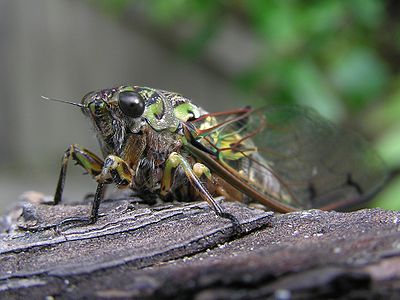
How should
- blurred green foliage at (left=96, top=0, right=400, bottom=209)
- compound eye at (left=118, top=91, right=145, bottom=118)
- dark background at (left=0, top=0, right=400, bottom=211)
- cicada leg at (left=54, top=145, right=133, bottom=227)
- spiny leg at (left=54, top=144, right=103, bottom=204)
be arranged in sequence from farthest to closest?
dark background at (left=0, top=0, right=400, bottom=211), blurred green foliage at (left=96, top=0, right=400, bottom=209), spiny leg at (left=54, top=144, right=103, bottom=204), compound eye at (left=118, top=91, right=145, bottom=118), cicada leg at (left=54, top=145, right=133, bottom=227)

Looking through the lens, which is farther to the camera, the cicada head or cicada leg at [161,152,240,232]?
the cicada head

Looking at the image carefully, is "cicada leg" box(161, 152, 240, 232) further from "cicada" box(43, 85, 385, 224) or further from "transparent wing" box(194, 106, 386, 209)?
"transparent wing" box(194, 106, 386, 209)

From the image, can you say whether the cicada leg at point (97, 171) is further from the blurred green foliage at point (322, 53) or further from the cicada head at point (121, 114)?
the blurred green foliage at point (322, 53)

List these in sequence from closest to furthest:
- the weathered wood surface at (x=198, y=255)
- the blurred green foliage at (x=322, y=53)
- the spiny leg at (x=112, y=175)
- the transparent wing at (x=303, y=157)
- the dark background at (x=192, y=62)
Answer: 1. the weathered wood surface at (x=198, y=255)
2. the spiny leg at (x=112, y=175)
3. the transparent wing at (x=303, y=157)
4. the blurred green foliage at (x=322, y=53)
5. the dark background at (x=192, y=62)

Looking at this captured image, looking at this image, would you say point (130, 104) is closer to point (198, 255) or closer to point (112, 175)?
→ point (112, 175)

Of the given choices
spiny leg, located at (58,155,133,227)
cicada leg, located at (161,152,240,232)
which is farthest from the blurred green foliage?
spiny leg, located at (58,155,133,227)

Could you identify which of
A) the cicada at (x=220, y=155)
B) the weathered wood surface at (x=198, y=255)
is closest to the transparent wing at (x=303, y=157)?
the cicada at (x=220, y=155)

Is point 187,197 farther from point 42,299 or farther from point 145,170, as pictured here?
point 42,299

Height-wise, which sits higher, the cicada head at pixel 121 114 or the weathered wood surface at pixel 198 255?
the cicada head at pixel 121 114

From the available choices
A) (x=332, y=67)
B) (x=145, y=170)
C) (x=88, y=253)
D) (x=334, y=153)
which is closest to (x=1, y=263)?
(x=88, y=253)
